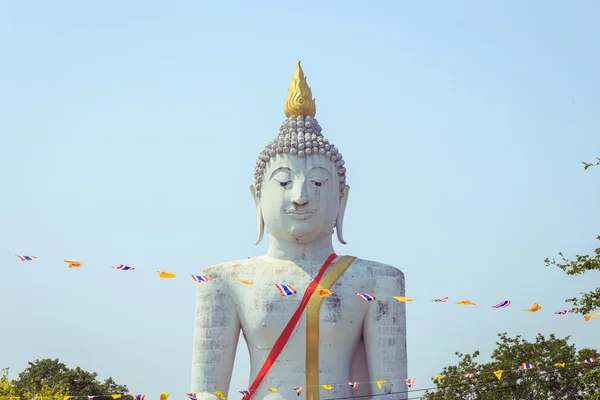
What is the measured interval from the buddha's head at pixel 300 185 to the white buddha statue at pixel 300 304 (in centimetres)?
2

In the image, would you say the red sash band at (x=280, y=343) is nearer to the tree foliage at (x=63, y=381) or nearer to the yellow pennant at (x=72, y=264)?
the yellow pennant at (x=72, y=264)

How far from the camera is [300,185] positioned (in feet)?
67.2

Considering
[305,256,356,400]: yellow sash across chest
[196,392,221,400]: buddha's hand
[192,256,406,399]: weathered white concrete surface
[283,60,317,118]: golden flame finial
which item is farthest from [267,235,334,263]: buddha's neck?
[196,392,221,400]: buddha's hand

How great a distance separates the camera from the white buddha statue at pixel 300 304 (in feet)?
65.3

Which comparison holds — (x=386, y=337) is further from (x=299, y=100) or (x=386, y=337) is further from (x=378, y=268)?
(x=299, y=100)

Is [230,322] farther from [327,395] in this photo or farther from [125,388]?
[125,388]

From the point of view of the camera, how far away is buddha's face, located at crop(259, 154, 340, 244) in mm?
20484

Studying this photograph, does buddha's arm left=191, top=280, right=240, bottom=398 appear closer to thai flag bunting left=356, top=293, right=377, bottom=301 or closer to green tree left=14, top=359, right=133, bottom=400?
thai flag bunting left=356, top=293, right=377, bottom=301

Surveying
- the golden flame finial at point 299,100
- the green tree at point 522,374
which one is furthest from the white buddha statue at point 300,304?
the green tree at point 522,374

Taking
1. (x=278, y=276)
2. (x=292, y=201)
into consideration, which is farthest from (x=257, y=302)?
(x=292, y=201)

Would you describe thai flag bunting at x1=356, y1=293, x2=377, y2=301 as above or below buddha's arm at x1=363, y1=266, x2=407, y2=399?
above

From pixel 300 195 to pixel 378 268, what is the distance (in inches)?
72.2

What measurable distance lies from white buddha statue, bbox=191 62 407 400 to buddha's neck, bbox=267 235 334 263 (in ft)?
0.06

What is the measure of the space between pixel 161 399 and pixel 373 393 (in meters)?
3.47
